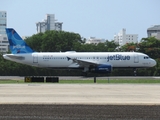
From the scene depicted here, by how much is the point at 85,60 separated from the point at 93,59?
3.77ft

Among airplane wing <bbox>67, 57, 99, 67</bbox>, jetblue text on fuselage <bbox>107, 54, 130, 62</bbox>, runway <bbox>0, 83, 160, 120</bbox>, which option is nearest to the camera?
runway <bbox>0, 83, 160, 120</bbox>

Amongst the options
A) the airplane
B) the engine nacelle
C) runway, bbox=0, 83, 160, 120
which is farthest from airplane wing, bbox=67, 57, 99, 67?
runway, bbox=0, 83, 160, 120

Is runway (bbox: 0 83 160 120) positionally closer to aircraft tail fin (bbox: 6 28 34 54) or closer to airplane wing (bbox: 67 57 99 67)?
airplane wing (bbox: 67 57 99 67)

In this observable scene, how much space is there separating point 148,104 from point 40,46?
7111 cm

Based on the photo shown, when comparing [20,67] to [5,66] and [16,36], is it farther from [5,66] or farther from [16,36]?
[16,36]

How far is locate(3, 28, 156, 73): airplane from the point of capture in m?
63.0

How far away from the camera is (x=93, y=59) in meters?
64.2

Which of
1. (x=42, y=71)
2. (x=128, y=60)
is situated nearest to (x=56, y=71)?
(x=42, y=71)

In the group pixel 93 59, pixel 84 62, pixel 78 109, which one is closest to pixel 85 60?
pixel 84 62

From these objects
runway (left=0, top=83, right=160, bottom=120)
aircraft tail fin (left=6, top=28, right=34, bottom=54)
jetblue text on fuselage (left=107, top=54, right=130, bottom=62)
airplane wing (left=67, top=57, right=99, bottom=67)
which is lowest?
runway (left=0, top=83, right=160, bottom=120)

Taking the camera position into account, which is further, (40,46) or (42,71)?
(40,46)

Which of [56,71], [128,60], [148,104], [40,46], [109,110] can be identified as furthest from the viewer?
[40,46]

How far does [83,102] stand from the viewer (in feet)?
80.1

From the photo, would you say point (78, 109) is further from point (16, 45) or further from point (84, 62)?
point (16, 45)
